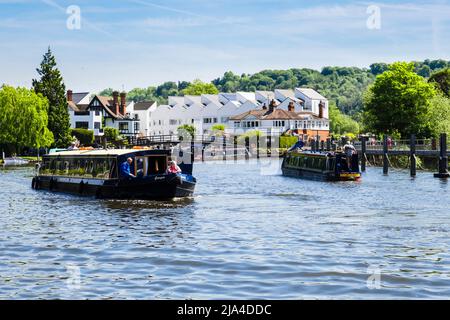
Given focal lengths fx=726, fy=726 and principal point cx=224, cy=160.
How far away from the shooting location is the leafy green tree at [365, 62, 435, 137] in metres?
95.8

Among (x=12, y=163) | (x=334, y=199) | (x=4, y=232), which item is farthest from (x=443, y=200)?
(x=12, y=163)

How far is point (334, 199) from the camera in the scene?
41.2 meters

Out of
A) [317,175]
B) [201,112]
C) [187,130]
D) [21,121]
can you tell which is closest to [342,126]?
[201,112]

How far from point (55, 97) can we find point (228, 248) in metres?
102

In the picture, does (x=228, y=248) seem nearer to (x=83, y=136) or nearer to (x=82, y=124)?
(x=83, y=136)

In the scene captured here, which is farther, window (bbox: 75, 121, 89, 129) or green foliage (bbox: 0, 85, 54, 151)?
window (bbox: 75, 121, 89, 129)

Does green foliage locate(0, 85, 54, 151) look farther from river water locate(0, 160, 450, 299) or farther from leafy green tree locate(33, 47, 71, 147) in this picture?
river water locate(0, 160, 450, 299)

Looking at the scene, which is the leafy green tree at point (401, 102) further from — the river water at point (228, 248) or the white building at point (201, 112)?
the river water at point (228, 248)

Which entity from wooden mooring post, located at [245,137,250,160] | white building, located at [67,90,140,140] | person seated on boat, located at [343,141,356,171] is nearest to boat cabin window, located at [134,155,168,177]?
person seated on boat, located at [343,141,356,171]

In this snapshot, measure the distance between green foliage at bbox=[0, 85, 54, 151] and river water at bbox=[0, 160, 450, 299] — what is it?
2569 inches

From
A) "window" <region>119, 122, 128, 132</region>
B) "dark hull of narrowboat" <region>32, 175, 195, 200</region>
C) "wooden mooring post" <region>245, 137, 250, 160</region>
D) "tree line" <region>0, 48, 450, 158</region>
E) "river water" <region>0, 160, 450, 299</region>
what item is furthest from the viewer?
"window" <region>119, 122, 128, 132</region>

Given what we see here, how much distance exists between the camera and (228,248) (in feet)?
74.2

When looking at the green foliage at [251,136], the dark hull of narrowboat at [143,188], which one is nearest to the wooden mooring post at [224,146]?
the green foliage at [251,136]

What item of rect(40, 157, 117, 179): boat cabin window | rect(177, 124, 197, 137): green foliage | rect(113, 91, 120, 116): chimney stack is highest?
rect(113, 91, 120, 116): chimney stack
